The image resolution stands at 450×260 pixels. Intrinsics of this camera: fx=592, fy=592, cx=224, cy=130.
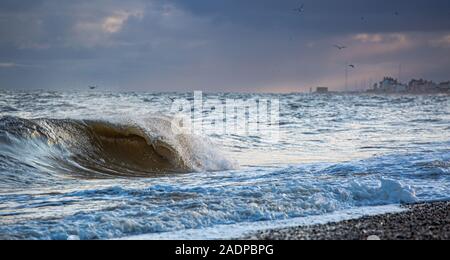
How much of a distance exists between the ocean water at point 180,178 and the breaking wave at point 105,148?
3 cm

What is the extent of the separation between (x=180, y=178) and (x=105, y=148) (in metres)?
3.74

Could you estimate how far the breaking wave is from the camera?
11625mm

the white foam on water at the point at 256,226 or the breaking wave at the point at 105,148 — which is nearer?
the white foam on water at the point at 256,226

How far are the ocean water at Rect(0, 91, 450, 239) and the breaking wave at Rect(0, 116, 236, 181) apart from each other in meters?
0.03

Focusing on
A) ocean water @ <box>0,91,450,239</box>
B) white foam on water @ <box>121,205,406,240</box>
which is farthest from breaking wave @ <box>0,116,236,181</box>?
white foam on water @ <box>121,205,406,240</box>

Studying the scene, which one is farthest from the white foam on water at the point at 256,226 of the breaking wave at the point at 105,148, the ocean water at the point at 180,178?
the breaking wave at the point at 105,148

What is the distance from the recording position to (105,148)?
1366cm

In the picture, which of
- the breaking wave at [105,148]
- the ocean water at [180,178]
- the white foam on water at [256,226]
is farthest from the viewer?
the breaking wave at [105,148]

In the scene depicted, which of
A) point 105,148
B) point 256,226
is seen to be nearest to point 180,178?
point 105,148

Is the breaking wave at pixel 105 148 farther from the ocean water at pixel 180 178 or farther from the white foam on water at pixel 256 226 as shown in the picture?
the white foam on water at pixel 256 226

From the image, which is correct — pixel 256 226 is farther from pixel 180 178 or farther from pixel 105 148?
pixel 105 148

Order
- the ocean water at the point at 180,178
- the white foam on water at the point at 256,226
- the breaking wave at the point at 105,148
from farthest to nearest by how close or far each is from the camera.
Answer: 1. the breaking wave at the point at 105,148
2. the ocean water at the point at 180,178
3. the white foam on water at the point at 256,226

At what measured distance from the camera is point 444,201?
25.2 feet

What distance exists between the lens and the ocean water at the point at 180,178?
643 cm
